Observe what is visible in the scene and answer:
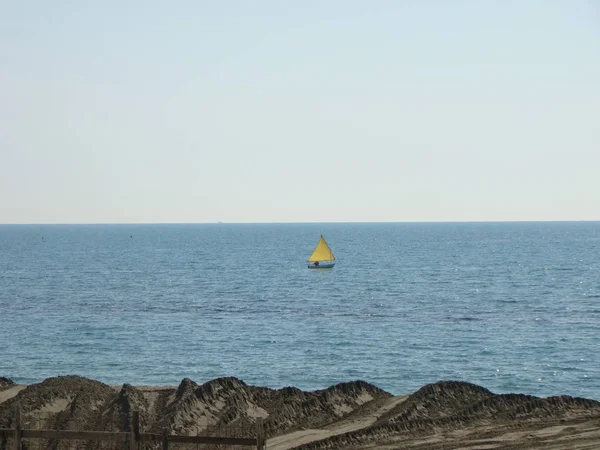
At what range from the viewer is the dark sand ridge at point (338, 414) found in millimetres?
30219

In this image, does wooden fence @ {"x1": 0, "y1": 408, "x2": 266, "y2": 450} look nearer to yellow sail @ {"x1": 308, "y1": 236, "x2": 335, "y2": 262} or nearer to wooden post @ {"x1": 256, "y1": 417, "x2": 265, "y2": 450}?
wooden post @ {"x1": 256, "y1": 417, "x2": 265, "y2": 450}

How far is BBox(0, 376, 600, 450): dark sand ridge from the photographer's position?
3022 centimetres

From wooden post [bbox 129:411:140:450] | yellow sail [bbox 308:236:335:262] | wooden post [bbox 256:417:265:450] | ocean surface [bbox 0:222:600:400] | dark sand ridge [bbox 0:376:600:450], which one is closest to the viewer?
wooden post [bbox 256:417:265:450]

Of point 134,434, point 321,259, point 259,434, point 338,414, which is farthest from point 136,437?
point 321,259

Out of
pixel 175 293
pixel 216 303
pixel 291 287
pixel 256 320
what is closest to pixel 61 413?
pixel 256 320

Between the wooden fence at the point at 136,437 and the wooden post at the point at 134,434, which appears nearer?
the wooden fence at the point at 136,437

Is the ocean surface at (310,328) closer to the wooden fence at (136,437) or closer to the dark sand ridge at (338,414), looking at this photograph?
the dark sand ridge at (338,414)

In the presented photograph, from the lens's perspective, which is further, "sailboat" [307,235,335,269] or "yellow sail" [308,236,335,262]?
"yellow sail" [308,236,335,262]

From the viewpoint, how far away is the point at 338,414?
34906mm

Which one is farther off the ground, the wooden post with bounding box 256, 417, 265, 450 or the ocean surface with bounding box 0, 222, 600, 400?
the wooden post with bounding box 256, 417, 265, 450

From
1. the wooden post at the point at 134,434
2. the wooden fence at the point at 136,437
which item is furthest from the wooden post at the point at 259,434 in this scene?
the wooden post at the point at 134,434

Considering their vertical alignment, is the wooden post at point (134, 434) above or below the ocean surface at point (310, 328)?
above

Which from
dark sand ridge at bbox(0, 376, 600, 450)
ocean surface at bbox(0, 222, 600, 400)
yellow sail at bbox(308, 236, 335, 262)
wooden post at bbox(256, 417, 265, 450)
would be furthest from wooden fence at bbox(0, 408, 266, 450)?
yellow sail at bbox(308, 236, 335, 262)

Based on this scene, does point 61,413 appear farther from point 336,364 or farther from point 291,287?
point 291,287
